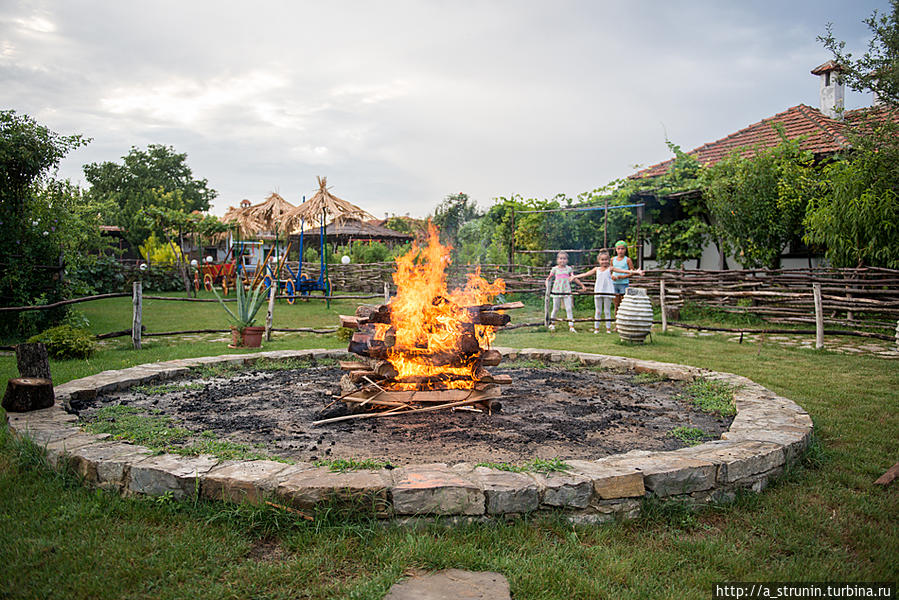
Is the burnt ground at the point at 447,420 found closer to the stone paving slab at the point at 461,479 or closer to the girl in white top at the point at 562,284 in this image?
the stone paving slab at the point at 461,479

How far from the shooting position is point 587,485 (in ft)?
9.25

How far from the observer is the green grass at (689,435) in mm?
3934

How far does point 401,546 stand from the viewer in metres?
2.54

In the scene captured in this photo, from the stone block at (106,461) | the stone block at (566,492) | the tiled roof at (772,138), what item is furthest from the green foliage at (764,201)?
the stone block at (106,461)

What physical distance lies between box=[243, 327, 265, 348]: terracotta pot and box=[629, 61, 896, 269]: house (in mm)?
10450

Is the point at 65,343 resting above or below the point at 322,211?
below

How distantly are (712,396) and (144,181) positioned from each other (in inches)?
1807

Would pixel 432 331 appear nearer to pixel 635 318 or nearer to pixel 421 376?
pixel 421 376

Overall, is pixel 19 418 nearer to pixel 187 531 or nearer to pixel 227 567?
pixel 187 531

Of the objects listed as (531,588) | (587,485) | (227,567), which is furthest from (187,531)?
(587,485)

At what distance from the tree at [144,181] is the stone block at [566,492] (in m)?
39.6

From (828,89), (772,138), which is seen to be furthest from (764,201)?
(828,89)

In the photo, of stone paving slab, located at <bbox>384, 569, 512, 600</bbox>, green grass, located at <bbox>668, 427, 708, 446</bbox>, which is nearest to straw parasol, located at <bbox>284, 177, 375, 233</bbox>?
green grass, located at <bbox>668, 427, 708, 446</bbox>

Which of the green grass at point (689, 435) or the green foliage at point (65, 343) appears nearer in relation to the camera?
the green grass at point (689, 435)
